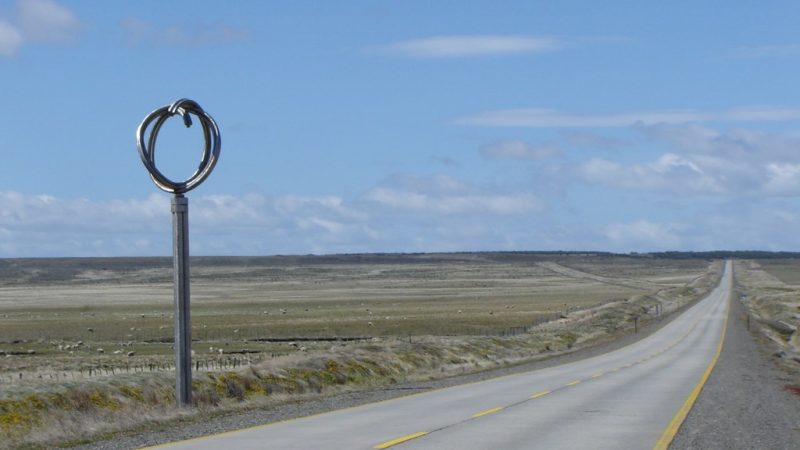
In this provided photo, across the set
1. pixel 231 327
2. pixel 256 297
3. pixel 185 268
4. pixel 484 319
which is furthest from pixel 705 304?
pixel 185 268

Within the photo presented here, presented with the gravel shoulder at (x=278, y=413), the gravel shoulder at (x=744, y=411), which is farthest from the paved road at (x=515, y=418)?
the gravel shoulder at (x=278, y=413)

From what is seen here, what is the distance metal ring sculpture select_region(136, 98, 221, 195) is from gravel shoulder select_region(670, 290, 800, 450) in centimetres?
1046

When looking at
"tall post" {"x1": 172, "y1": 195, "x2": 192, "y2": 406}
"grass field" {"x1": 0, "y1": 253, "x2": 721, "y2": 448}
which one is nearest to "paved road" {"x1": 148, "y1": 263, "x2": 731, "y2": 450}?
"tall post" {"x1": 172, "y1": 195, "x2": 192, "y2": 406}

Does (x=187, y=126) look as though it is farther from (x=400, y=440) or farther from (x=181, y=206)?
(x=400, y=440)

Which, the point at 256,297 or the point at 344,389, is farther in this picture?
the point at 256,297

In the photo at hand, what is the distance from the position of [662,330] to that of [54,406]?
5678 centimetres

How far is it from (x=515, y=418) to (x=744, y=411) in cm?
541

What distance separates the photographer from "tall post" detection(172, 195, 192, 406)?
22.3 m

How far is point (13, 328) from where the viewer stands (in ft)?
277

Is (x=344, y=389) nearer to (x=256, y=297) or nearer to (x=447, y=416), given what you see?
(x=447, y=416)

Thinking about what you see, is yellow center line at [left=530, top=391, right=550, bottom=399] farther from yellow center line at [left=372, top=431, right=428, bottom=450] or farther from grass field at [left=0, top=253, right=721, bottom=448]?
yellow center line at [left=372, top=431, right=428, bottom=450]

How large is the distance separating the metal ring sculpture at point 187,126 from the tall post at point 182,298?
0.33m

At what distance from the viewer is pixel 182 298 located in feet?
74.0

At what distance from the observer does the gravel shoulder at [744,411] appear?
1852cm
